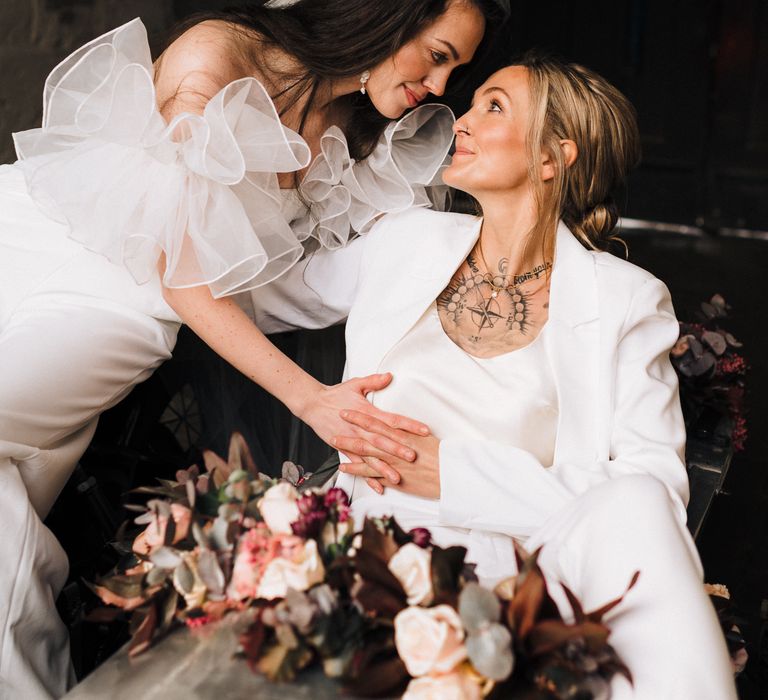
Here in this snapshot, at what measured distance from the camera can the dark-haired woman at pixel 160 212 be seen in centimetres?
223

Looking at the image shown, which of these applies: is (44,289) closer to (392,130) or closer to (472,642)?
(392,130)

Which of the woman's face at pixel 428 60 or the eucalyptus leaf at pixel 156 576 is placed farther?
the woman's face at pixel 428 60

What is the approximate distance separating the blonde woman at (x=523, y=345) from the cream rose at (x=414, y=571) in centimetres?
44

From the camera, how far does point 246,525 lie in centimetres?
151

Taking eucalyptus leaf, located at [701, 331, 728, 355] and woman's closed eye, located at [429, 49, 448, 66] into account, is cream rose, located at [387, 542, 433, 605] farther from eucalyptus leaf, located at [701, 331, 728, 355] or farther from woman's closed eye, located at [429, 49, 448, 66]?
eucalyptus leaf, located at [701, 331, 728, 355]

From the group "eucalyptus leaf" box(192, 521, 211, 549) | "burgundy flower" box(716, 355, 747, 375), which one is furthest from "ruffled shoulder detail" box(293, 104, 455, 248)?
"eucalyptus leaf" box(192, 521, 211, 549)

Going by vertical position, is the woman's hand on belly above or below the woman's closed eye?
below

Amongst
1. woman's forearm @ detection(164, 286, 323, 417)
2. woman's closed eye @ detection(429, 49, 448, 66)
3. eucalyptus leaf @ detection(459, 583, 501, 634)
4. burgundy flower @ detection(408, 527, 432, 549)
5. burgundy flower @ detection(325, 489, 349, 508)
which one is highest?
woman's closed eye @ detection(429, 49, 448, 66)

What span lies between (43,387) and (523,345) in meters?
1.13

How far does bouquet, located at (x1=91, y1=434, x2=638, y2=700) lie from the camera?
129cm

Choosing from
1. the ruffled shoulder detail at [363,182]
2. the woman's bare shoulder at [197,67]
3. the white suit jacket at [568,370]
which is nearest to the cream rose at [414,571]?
the white suit jacket at [568,370]

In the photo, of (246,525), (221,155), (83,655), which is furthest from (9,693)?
(221,155)

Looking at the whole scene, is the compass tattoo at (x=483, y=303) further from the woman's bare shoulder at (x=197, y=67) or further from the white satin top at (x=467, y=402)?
the woman's bare shoulder at (x=197, y=67)

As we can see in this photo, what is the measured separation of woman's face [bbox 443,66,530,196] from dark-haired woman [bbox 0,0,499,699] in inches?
8.8
